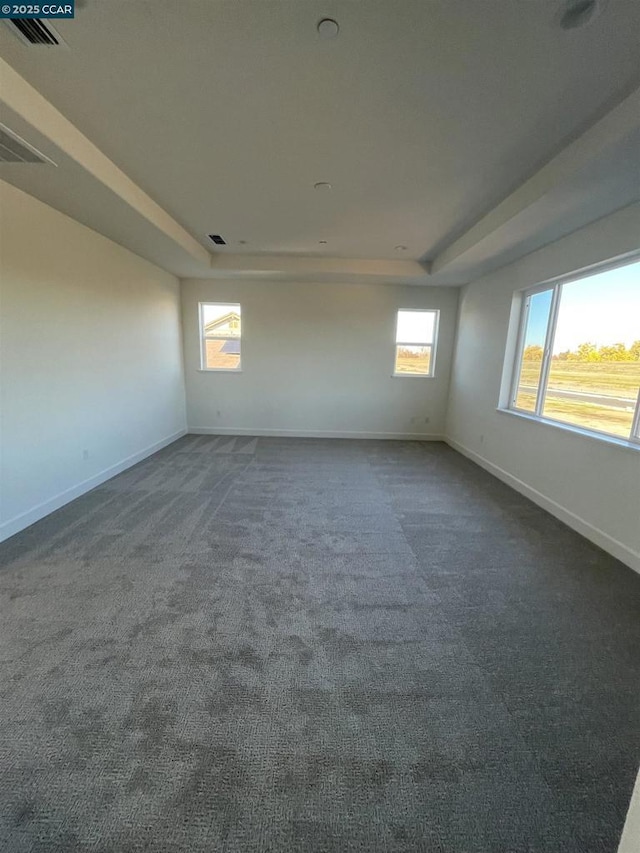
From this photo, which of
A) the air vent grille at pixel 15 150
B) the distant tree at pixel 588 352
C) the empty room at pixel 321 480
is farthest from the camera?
the distant tree at pixel 588 352

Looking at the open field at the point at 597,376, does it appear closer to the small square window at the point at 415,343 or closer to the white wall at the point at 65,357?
the small square window at the point at 415,343

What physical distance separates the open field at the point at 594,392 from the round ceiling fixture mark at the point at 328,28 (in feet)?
9.77

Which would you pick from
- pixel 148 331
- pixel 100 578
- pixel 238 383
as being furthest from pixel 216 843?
pixel 238 383

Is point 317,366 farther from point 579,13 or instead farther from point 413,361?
point 579,13

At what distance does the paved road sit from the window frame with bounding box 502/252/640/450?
3.3 inches

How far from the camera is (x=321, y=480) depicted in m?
4.01

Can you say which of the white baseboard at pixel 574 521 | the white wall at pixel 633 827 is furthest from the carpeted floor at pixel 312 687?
the white wall at pixel 633 827

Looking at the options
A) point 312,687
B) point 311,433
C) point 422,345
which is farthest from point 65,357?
point 422,345

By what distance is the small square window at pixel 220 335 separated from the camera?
5.78 meters

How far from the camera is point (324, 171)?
2609mm

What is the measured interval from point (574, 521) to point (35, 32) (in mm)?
4713

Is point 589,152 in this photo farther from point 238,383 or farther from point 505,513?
point 238,383

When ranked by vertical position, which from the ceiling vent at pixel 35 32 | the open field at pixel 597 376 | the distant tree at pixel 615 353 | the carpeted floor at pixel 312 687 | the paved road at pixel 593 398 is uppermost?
the ceiling vent at pixel 35 32

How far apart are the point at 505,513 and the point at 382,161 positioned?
10.6 ft
